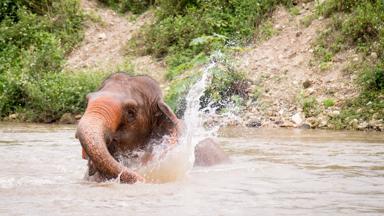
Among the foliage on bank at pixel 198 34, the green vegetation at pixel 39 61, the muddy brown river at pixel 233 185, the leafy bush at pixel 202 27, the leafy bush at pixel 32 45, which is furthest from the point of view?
the leafy bush at pixel 202 27

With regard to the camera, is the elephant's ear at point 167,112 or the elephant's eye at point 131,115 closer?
the elephant's eye at point 131,115

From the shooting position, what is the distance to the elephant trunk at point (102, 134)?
641cm

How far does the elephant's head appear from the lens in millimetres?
6467

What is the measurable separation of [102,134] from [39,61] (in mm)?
13665

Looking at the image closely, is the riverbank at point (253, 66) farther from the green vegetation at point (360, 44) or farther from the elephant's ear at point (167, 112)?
the elephant's ear at point (167, 112)

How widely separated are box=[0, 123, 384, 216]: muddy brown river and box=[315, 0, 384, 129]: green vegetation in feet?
8.16

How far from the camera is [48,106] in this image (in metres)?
17.8

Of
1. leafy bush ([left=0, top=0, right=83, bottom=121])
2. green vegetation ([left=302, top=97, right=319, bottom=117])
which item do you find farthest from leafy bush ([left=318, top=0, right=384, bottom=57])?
leafy bush ([left=0, top=0, right=83, bottom=121])

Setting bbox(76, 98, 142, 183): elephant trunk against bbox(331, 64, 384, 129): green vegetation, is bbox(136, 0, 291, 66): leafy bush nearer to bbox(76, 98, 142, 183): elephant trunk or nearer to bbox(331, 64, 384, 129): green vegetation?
bbox(331, 64, 384, 129): green vegetation

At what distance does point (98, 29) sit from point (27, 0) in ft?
8.40

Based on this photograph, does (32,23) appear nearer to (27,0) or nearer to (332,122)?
(27,0)

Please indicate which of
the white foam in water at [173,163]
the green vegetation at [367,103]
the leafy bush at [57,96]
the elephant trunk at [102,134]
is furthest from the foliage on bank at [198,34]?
the elephant trunk at [102,134]

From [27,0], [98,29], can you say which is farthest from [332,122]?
[27,0]

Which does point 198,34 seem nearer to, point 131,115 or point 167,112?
point 167,112
